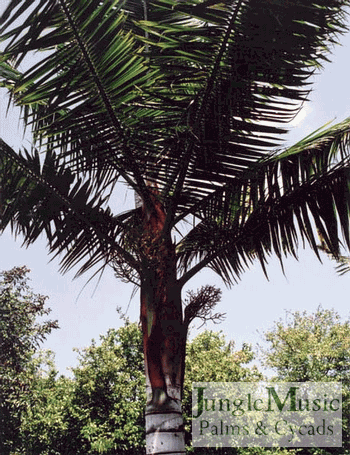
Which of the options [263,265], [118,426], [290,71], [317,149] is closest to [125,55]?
[290,71]

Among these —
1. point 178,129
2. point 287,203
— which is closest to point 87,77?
point 178,129

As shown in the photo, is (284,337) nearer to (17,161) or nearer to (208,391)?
(208,391)

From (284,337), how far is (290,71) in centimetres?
2607

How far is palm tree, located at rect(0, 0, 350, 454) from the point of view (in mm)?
3104

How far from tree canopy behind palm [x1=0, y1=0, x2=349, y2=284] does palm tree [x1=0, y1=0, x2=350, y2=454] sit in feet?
0.04

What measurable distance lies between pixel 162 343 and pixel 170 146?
1.49 m

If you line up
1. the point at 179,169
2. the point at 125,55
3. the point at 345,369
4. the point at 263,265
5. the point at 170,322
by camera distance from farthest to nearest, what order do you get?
the point at 345,369 → the point at 263,265 → the point at 179,169 → the point at 170,322 → the point at 125,55

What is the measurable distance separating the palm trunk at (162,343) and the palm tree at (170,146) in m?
0.01

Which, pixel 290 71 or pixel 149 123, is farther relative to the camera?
pixel 149 123

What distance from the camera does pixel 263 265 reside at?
4223 mm

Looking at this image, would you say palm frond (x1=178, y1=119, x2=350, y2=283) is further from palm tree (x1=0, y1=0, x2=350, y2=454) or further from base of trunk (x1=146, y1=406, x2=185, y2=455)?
base of trunk (x1=146, y1=406, x2=185, y2=455)

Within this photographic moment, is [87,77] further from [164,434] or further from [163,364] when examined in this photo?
[164,434]

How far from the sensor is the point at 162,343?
11.6 feet

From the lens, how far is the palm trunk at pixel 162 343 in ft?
11.1
